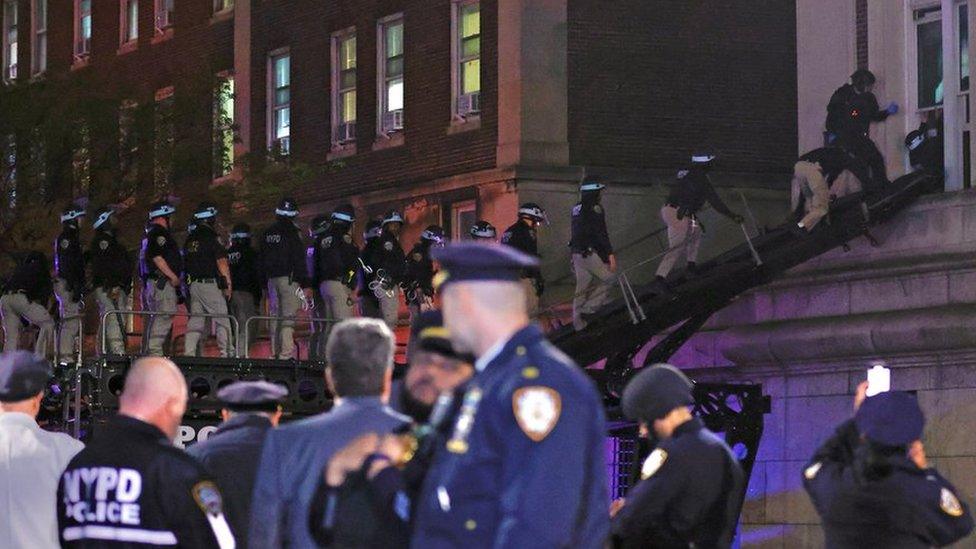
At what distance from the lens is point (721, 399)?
72.9 ft

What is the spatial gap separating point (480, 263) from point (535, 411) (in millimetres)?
485

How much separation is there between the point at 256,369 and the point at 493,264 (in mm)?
15129

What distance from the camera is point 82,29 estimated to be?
143 feet

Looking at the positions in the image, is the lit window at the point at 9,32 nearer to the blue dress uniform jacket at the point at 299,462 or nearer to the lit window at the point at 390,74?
the lit window at the point at 390,74

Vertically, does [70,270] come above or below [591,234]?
below

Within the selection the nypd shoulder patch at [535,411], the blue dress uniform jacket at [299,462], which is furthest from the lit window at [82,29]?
the nypd shoulder patch at [535,411]

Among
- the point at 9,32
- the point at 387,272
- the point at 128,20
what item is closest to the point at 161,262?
the point at 387,272

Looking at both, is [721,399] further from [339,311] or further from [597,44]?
[597,44]

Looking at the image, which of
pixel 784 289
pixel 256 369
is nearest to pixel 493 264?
pixel 256 369

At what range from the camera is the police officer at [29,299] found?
2484cm

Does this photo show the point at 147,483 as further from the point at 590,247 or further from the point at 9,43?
the point at 9,43

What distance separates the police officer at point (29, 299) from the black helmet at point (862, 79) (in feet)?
30.7

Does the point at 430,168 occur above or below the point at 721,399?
above

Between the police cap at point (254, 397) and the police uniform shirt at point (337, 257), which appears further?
the police uniform shirt at point (337, 257)
